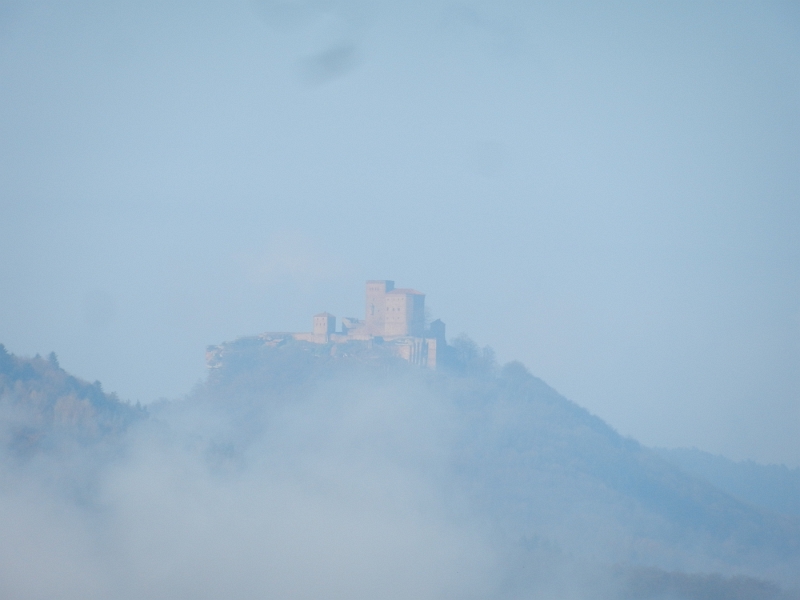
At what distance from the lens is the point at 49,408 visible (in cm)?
6669

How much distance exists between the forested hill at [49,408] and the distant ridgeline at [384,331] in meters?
12.8

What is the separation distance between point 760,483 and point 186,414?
185 feet

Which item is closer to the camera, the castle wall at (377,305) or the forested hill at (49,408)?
the forested hill at (49,408)

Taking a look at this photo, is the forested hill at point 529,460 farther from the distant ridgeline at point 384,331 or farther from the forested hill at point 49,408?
the forested hill at point 49,408

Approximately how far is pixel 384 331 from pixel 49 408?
69.8ft

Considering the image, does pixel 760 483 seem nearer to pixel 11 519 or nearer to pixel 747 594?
pixel 747 594

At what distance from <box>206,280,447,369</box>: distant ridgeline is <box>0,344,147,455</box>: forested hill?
12.8 metres

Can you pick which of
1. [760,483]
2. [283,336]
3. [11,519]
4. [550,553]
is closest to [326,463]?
[283,336]

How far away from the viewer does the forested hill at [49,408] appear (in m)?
61.7

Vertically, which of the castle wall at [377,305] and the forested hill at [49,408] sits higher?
the castle wall at [377,305]

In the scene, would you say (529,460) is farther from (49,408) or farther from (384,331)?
(49,408)

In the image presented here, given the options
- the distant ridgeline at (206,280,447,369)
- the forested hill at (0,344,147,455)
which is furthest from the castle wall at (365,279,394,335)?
the forested hill at (0,344,147,455)

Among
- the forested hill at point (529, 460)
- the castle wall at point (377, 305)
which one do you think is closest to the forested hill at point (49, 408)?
the forested hill at point (529, 460)

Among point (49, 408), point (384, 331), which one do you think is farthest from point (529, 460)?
point (49, 408)
